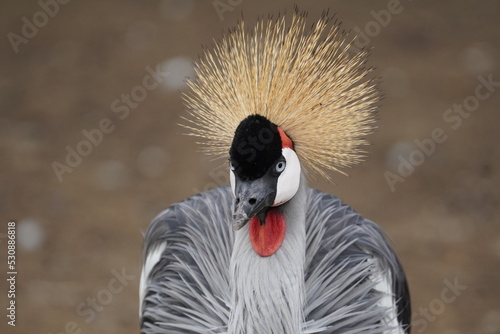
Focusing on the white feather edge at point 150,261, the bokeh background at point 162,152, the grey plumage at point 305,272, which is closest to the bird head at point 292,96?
the grey plumage at point 305,272

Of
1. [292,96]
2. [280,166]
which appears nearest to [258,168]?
[280,166]

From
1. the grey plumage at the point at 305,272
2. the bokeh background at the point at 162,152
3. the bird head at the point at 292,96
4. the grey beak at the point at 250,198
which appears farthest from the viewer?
the bokeh background at the point at 162,152

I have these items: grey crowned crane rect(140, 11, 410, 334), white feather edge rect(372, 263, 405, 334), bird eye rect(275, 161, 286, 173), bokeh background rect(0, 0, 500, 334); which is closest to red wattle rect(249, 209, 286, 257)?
grey crowned crane rect(140, 11, 410, 334)

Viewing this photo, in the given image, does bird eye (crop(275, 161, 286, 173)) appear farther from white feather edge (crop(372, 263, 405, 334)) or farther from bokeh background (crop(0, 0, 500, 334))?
bokeh background (crop(0, 0, 500, 334))

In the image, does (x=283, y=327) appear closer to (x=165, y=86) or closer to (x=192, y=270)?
(x=192, y=270)

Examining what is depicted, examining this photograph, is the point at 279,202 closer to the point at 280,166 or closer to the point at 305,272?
the point at 280,166

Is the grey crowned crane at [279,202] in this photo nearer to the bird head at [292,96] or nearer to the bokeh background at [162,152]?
the bird head at [292,96]

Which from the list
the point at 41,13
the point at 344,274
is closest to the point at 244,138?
the point at 344,274

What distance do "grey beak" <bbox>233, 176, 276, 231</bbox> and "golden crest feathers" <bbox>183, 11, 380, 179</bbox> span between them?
5.9 inches

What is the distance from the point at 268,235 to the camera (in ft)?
4.34

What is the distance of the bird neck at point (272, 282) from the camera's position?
52.0 inches

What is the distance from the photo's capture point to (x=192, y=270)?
162cm

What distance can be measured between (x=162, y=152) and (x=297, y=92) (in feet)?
5.27

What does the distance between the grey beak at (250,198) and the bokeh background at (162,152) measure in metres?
1.25
